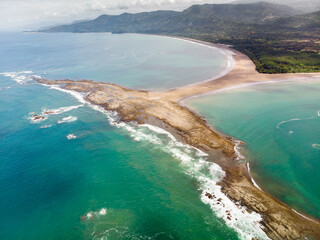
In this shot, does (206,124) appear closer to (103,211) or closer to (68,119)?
(103,211)

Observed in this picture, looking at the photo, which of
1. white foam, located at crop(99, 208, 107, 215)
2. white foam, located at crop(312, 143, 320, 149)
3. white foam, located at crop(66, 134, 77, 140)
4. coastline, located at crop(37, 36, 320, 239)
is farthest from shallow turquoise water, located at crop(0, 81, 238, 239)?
white foam, located at crop(312, 143, 320, 149)

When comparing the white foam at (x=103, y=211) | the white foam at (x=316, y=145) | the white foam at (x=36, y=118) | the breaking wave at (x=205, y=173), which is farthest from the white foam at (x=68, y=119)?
the white foam at (x=316, y=145)

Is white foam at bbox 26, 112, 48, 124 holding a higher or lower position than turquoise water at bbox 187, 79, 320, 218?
lower

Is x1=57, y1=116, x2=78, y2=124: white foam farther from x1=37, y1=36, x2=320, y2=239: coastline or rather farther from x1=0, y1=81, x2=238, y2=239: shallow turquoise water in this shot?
x1=37, y1=36, x2=320, y2=239: coastline

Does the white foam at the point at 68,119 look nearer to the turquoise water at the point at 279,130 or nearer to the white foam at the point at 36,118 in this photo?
the white foam at the point at 36,118

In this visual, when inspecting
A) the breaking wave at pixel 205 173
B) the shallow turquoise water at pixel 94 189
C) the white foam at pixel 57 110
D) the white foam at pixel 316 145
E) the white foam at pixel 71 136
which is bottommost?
the white foam at pixel 57 110

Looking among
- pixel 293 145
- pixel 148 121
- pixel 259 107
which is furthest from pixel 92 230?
pixel 259 107

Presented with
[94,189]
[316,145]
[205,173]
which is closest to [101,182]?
[94,189]
